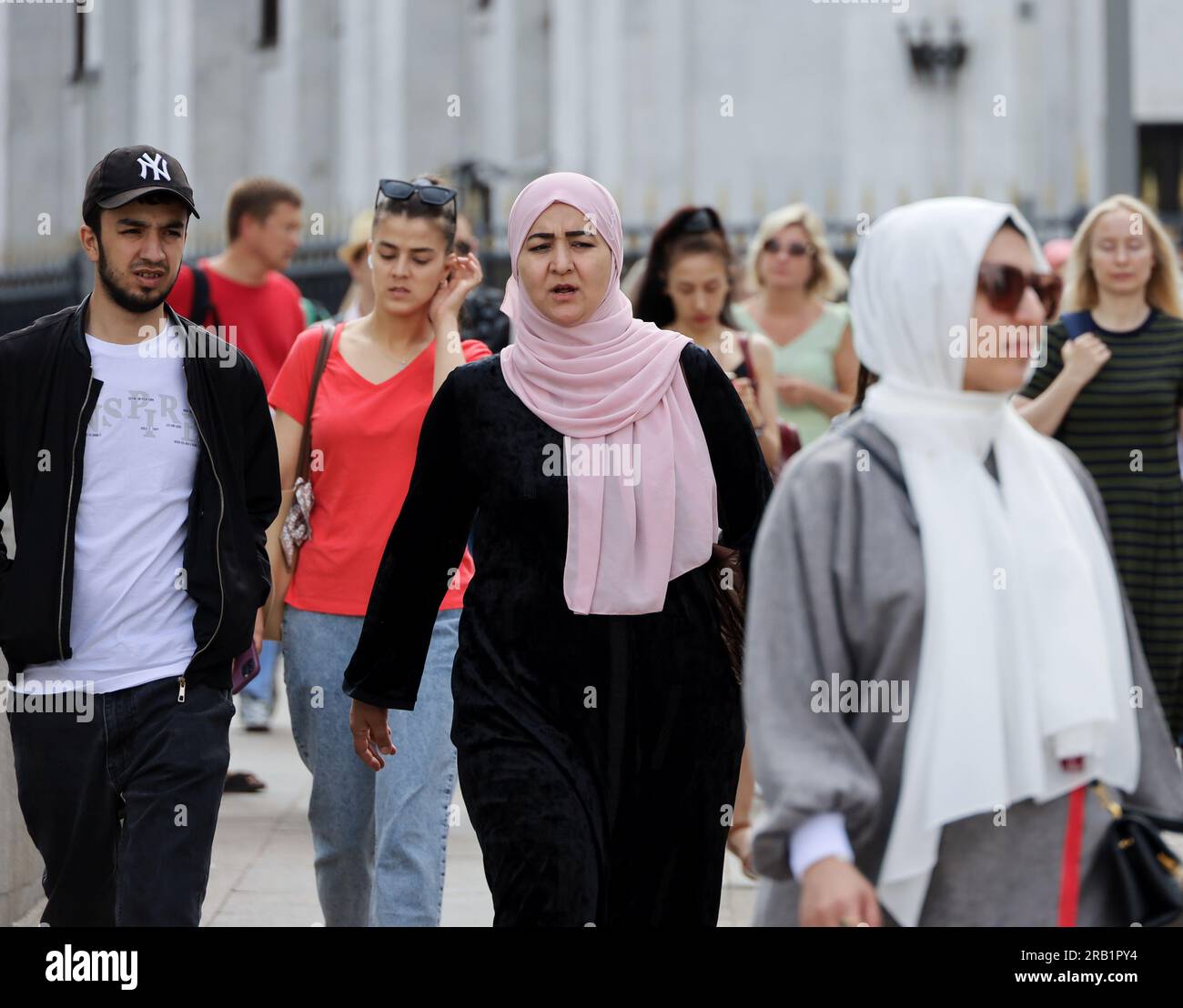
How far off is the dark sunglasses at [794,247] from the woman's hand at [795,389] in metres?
0.57

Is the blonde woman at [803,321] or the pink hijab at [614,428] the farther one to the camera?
the blonde woman at [803,321]

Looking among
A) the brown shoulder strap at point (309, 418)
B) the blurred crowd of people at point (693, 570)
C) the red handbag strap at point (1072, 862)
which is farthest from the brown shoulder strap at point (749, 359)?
the red handbag strap at point (1072, 862)

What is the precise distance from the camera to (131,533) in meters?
4.71

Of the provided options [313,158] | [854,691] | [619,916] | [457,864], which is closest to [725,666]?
[619,916]

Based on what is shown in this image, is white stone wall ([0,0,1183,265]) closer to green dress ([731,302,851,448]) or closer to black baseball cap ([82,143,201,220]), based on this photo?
green dress ([731,302,851,448])

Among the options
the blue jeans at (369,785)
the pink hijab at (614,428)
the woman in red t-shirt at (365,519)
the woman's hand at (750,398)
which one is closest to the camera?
the pink hijab at (614,428)

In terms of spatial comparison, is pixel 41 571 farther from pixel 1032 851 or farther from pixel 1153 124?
pixel 1153 124

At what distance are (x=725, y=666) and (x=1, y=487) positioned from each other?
5.66ft

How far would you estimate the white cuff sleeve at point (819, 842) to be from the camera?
3119mm

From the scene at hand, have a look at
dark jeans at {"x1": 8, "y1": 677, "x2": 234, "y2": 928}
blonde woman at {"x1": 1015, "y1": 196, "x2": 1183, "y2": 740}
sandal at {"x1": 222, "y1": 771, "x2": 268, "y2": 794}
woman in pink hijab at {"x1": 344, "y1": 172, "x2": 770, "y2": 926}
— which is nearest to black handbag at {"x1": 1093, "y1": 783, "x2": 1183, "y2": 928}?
woman in pink hijab at {"x1": 344, "y1": 172, "x2": 770, "y2": 926}

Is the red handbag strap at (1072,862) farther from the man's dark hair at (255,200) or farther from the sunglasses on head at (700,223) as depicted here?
the man's dark hair at (255,200)

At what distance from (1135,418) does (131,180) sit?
372cm

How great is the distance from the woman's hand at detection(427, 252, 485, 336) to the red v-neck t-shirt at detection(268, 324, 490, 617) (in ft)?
0.41

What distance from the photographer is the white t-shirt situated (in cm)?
467
